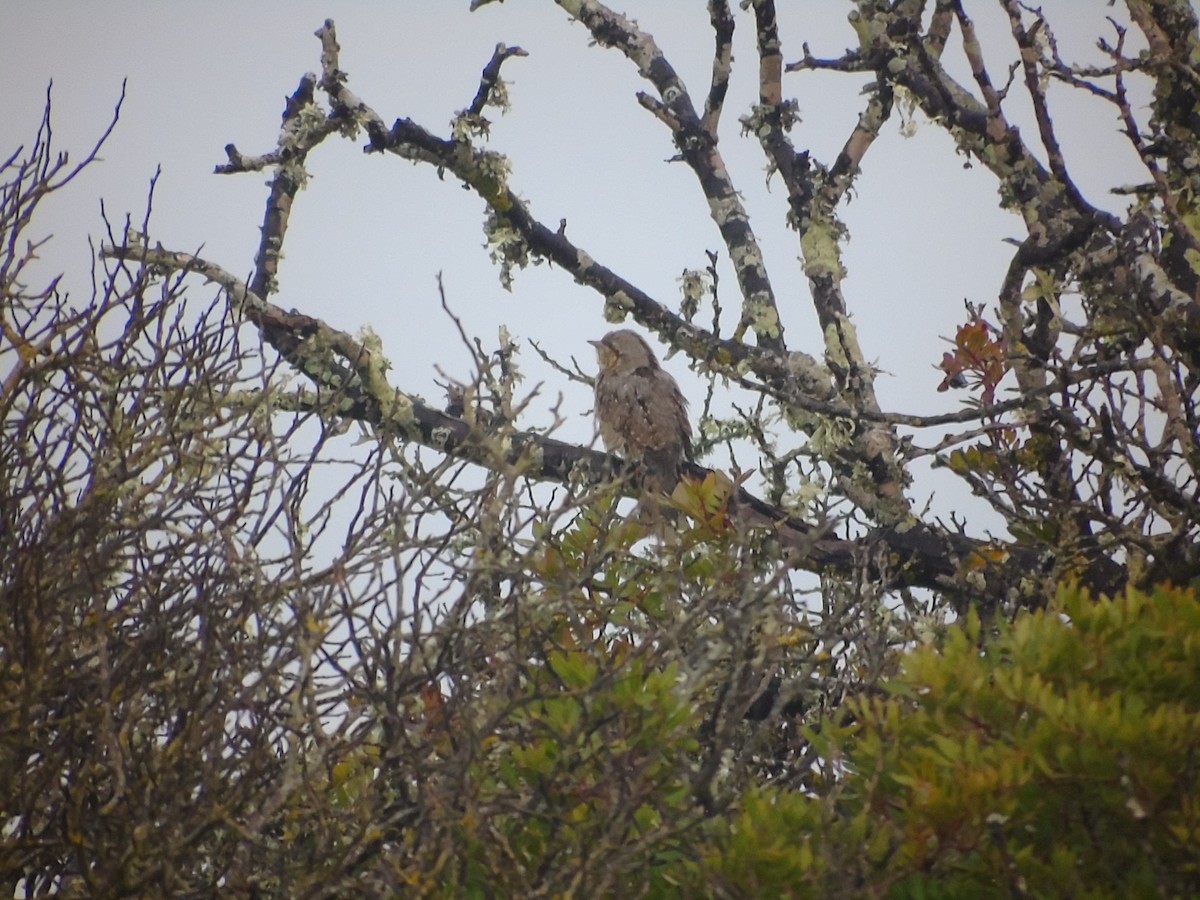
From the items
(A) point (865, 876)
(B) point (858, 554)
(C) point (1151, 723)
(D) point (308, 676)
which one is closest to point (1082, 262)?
(B) point (858, 554)

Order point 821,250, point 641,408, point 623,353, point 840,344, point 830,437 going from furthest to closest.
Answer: point 623,353 < point 641,408 < point 821,250 < point 840,344 < point 830,437

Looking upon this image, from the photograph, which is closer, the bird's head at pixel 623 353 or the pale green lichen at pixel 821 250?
the pale green lichen at pixel 821 250

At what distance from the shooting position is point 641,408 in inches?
328

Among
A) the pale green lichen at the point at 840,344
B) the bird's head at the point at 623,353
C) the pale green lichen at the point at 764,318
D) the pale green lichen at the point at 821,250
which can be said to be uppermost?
A: the bird's head at the point at 623,353

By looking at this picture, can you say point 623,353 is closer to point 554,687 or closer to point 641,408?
point 641,408

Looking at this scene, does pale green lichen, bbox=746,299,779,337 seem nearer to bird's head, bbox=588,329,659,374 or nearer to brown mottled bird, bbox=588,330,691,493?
brown mottled bird, bbox=588,330,691,493

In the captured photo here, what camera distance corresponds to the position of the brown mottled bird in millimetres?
8000

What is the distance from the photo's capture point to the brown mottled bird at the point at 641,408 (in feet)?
26.2

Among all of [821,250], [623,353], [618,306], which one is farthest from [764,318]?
[623,353]

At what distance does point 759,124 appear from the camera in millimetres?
6652

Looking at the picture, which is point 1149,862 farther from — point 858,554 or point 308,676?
point 858,554

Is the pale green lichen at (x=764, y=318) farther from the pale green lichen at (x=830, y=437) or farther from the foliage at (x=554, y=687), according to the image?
the foliage at (x=554, y=687)

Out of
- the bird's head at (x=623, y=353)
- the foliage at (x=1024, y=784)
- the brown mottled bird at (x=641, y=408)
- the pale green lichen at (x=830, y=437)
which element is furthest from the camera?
the bird's head at (x=623, y=353)

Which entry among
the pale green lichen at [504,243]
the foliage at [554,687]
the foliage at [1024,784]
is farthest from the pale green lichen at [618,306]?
the foliage at [1024,784]
